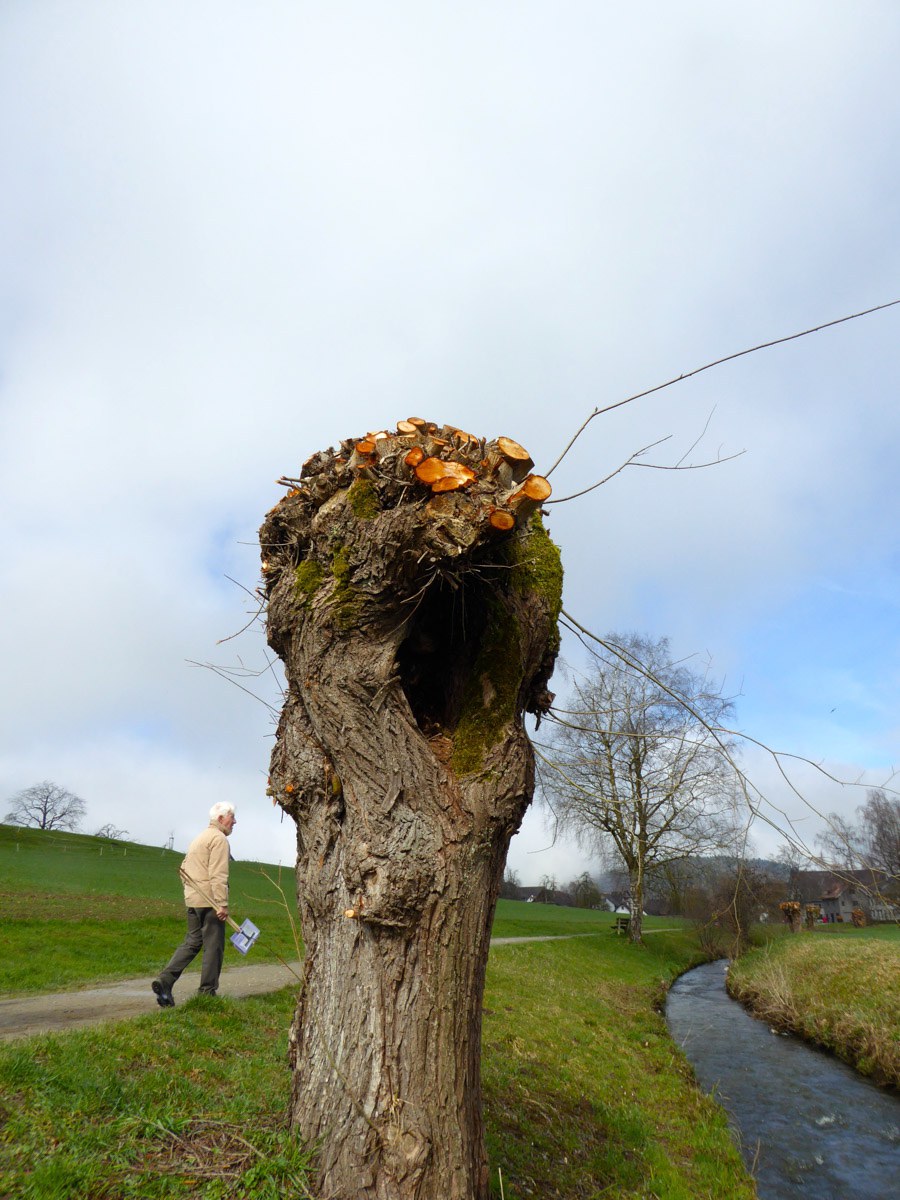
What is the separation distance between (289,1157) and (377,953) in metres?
0.92

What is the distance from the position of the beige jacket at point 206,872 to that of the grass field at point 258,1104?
1.23ft

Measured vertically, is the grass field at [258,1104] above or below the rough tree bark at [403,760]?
below

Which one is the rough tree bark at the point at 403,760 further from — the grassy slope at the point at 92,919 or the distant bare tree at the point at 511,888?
the distant bare tree at the point at 511,888

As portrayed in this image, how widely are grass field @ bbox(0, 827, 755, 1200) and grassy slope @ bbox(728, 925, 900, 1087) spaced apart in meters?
2.77

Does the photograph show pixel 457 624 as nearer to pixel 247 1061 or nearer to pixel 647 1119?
pixel 247 1061

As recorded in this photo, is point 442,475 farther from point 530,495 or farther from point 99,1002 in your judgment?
point 99,1002

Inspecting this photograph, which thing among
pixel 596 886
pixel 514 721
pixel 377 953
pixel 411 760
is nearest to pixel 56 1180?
pixel 377 953

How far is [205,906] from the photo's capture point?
594 cm

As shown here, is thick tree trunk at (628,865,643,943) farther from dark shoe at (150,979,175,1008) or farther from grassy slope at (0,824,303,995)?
dark shoe at (150,979,175,1008)

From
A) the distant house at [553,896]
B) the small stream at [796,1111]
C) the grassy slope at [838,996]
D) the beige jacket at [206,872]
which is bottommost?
the distant house at [553,896]

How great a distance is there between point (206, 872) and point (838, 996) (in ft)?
39.3

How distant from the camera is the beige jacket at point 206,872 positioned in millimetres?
5906

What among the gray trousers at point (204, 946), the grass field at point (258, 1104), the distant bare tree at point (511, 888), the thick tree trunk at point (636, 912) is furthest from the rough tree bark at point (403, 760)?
the distant bare tree at point (511, 888)

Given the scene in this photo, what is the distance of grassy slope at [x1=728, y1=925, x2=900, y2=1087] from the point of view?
9.81m
